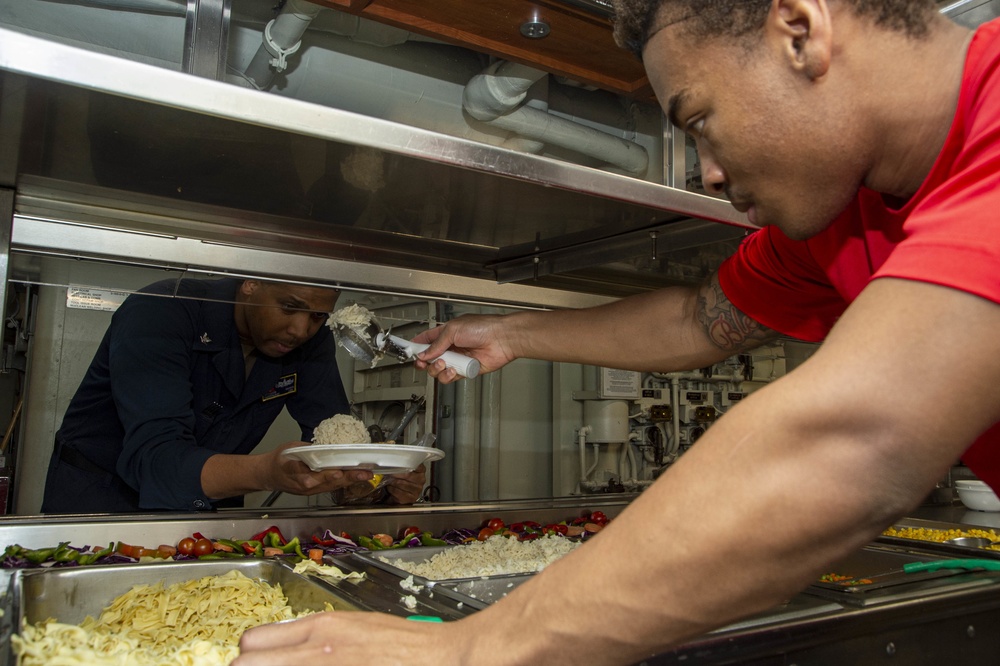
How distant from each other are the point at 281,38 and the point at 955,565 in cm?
199

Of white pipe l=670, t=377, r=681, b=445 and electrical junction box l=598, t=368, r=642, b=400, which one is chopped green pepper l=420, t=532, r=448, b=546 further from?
white pipe l=670, t=377, r=681, b=445

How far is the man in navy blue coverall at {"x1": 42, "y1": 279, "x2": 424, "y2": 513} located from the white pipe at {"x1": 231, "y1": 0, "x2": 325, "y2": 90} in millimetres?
492

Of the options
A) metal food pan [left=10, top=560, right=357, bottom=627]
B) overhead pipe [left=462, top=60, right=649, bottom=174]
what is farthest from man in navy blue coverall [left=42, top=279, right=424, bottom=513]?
overhead pipe [left=462, top=60, right=649, bottom=174]

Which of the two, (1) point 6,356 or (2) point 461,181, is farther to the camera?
(1) point 6,356

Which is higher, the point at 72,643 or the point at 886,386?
the point at 886,386

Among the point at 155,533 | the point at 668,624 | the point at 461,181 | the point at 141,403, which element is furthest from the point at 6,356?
the point at 668,624

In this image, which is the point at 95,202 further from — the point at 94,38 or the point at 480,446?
the point at 480,446

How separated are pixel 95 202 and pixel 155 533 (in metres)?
0.76

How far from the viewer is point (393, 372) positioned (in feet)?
14.7

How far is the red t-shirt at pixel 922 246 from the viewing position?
0.59 metres

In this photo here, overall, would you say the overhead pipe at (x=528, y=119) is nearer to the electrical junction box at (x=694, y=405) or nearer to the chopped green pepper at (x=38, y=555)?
the chopped green pepper at (x=38, y=555)

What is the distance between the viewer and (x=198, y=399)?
2412mm

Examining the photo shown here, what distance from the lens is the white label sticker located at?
167 centimetres

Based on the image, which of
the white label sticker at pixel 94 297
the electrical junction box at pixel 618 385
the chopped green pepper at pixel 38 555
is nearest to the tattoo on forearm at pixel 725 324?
the white label sticker at pixel 94 297
